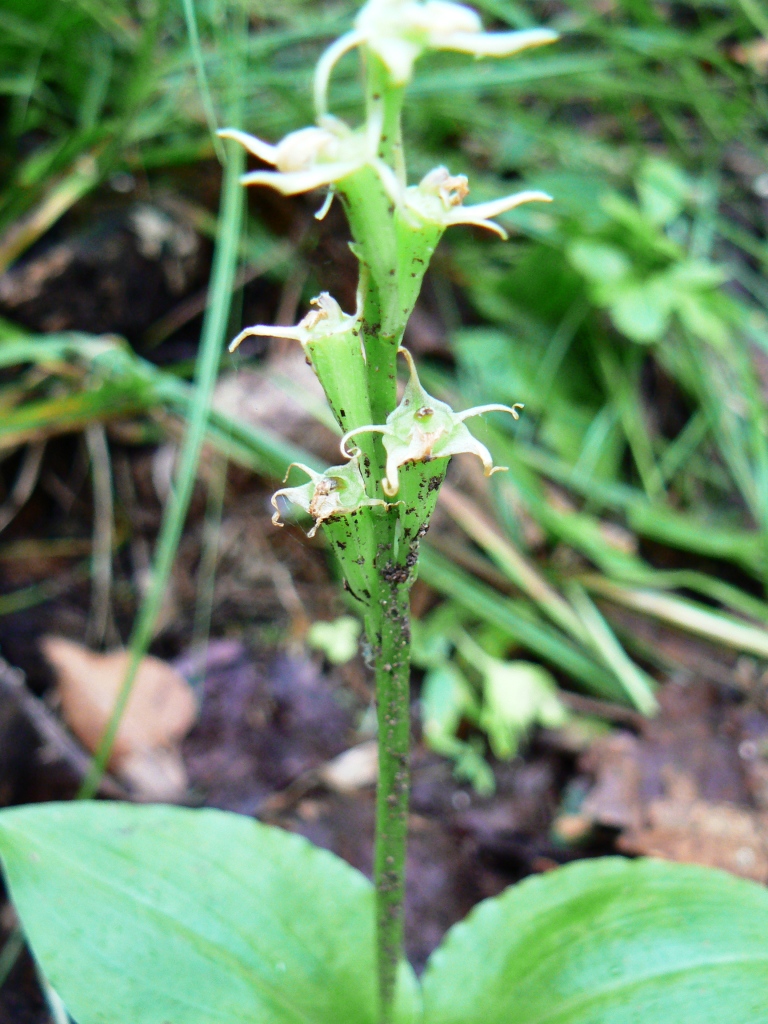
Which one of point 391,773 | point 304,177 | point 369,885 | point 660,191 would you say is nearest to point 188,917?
point 369,885

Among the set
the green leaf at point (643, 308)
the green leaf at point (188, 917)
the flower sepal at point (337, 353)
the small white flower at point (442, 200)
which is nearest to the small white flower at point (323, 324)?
the flower sepal at point (337, 353)

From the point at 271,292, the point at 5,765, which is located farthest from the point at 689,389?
the point at 5,765

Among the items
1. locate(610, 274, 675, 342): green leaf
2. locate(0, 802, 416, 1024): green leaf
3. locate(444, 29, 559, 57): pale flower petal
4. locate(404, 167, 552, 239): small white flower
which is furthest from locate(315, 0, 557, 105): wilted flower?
locate(610, 274, 675, 342): green leaf

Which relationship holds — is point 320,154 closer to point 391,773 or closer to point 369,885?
point 391,773

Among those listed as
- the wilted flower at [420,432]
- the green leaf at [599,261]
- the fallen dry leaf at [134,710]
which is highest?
the wilted flower at [420,432]

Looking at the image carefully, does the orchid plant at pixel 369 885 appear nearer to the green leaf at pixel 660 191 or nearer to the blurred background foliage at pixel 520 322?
the blurred background foliage at pixel 520 322

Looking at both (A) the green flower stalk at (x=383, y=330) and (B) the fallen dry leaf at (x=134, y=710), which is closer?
(A) the green flower stalk at (x=383, y=330)

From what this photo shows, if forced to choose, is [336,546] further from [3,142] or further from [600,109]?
[600,109]
